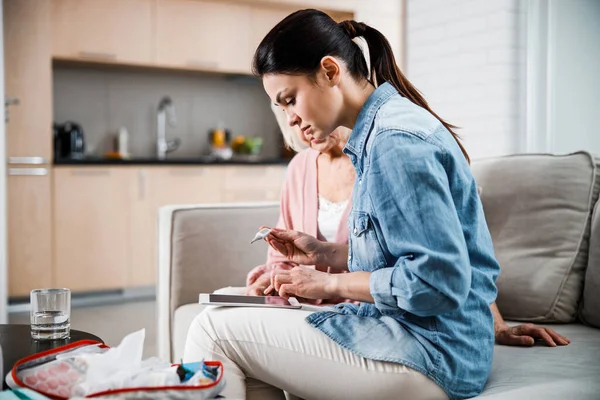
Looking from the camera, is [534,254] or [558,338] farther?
[534,254]

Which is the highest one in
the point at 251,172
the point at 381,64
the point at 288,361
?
the point at 381,64

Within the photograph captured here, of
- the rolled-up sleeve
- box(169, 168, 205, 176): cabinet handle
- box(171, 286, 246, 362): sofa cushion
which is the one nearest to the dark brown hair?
the rolled-up sleeve

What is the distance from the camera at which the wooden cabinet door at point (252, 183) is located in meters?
4.76

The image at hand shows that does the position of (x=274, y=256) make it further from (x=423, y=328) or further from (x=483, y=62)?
(x=483, y=62)

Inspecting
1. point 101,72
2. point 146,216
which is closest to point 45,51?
point 101,72

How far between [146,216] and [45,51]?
4.09 ft

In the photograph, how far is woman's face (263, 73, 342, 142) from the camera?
1260 millimetres

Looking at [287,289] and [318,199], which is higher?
[318,199]

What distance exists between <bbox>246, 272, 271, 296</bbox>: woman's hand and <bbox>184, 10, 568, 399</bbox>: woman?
0.34 metres

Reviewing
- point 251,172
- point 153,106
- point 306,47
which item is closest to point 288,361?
point 306,47

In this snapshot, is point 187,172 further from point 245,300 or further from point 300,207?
point 245,300

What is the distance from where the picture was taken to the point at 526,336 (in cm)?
156

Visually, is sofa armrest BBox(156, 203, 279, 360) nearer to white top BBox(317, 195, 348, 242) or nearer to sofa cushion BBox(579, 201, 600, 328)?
white top BBox(317, 195, 348, 242)

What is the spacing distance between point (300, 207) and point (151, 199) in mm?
2832
